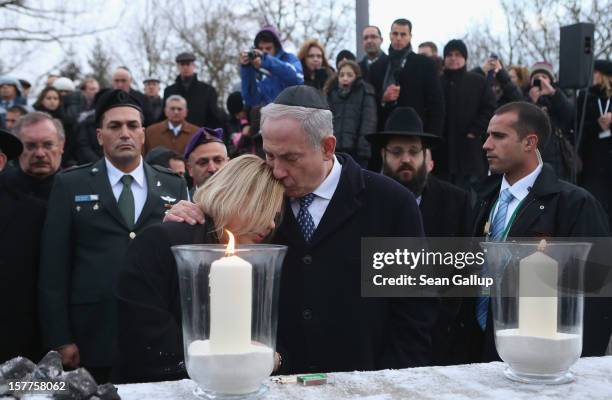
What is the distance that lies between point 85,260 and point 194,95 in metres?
5.89

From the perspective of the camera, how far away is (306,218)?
9.39ft

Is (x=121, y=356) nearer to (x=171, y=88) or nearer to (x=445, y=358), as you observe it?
(x=445, y=358)

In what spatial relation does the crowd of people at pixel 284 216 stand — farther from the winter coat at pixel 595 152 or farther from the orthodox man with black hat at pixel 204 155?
the winter coat at pixel 595 152

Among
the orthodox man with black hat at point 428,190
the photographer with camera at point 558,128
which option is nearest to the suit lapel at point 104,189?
the orthodox man with black hat at point 428,190

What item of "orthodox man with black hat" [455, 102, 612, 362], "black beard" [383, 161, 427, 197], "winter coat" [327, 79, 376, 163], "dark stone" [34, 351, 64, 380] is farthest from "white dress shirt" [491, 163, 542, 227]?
"winter coat" [327, 79, 376, 163]

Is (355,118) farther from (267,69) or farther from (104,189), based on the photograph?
Answer: (104,189)

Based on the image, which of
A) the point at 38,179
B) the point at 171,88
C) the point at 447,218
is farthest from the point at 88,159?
the point at 447,218

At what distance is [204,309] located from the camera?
166 cm

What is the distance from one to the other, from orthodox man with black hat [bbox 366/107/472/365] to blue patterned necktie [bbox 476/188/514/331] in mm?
191

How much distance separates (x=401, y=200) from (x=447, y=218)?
85.3 inches

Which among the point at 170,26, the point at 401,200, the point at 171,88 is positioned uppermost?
the point at 170,26

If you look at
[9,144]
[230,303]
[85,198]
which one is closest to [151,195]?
[85,198]

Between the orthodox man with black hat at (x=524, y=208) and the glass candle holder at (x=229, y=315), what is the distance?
221 centimetres

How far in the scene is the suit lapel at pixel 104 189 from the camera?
13.5 feet
